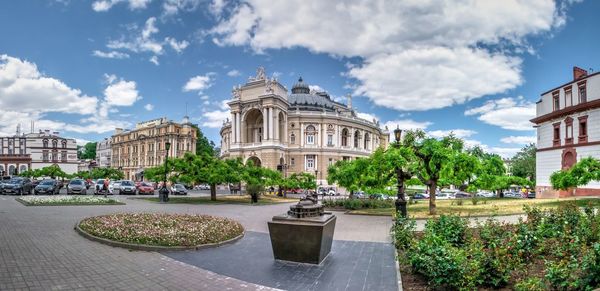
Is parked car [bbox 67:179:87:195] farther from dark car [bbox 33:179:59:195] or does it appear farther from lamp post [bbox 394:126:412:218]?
lamp post [bbox 394:126:412:218]

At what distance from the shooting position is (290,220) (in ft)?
28.0

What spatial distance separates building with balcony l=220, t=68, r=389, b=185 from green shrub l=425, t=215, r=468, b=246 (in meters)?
52.5

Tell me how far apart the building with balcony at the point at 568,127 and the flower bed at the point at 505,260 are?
26.6 meters

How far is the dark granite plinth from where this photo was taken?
324 inches

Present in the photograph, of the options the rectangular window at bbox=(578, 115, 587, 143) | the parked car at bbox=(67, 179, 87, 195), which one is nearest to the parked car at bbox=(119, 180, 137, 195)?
the parked car at bbox=(67, 179, 87, 195)

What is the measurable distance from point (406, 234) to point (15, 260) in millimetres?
9292

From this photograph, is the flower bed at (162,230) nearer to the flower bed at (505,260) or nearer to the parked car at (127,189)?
the flower bed at (505,260)

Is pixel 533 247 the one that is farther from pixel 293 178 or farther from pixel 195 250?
pixel 293 178

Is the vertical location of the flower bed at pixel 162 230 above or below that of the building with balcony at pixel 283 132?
below

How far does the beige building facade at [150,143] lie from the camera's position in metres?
84.9

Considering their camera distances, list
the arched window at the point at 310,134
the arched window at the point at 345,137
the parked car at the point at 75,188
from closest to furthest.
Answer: the parked car at the point at 75,188 → the arched window at the point at 310,134 → the arched window at the point at 345,137

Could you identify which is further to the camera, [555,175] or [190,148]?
[190,148]

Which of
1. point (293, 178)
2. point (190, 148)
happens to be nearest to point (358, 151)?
point (293, 178)

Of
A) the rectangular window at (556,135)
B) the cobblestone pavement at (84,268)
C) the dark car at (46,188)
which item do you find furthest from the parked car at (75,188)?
the rectangular window at (556,135)
